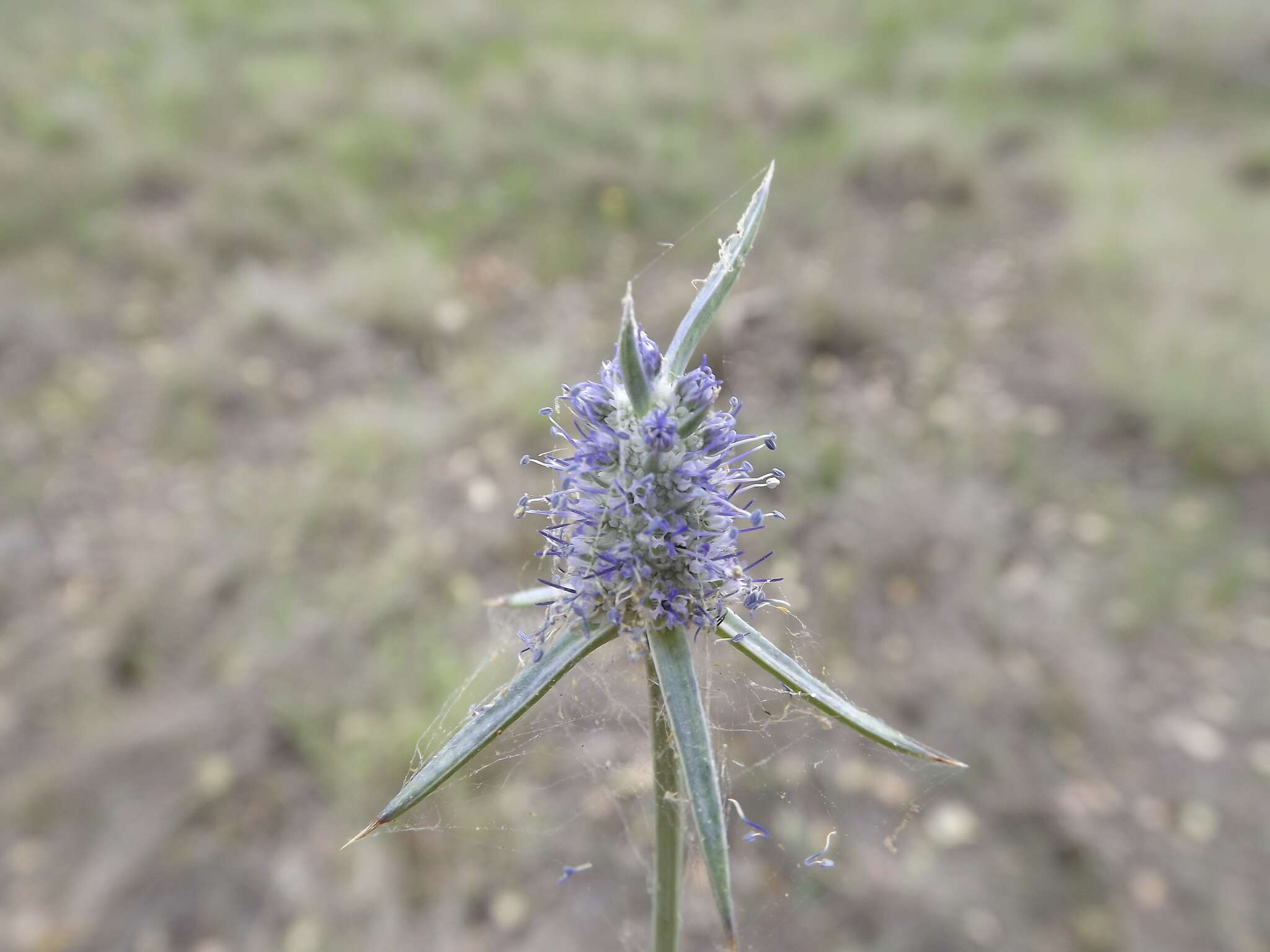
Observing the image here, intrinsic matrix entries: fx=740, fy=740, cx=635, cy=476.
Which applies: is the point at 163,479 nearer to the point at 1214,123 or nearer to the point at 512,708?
the point at 512,708

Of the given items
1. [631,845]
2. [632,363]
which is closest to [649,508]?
[632,363]

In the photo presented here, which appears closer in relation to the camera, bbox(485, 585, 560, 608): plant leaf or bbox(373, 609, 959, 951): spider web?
bbox(485, 585, 560, 608): plant leaf

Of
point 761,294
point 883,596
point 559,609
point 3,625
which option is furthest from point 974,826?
point 3,625

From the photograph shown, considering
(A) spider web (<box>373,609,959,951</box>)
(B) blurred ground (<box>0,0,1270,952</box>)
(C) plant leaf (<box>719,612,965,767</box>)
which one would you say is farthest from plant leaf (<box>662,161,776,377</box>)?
(A) spider web (<box>373,609,959,951</box>)

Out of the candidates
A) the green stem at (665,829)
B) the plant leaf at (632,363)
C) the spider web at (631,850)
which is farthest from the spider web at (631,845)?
the plant leaf at (632,363)

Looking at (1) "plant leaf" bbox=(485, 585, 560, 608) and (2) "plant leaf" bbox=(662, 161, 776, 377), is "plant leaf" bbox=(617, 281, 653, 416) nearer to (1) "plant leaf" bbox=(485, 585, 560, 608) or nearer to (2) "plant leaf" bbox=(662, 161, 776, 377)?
(2) "plant leaf" bbox=(662, 161, 776, 377)

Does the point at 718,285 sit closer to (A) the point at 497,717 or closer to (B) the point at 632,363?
(B) the point at 632,363
